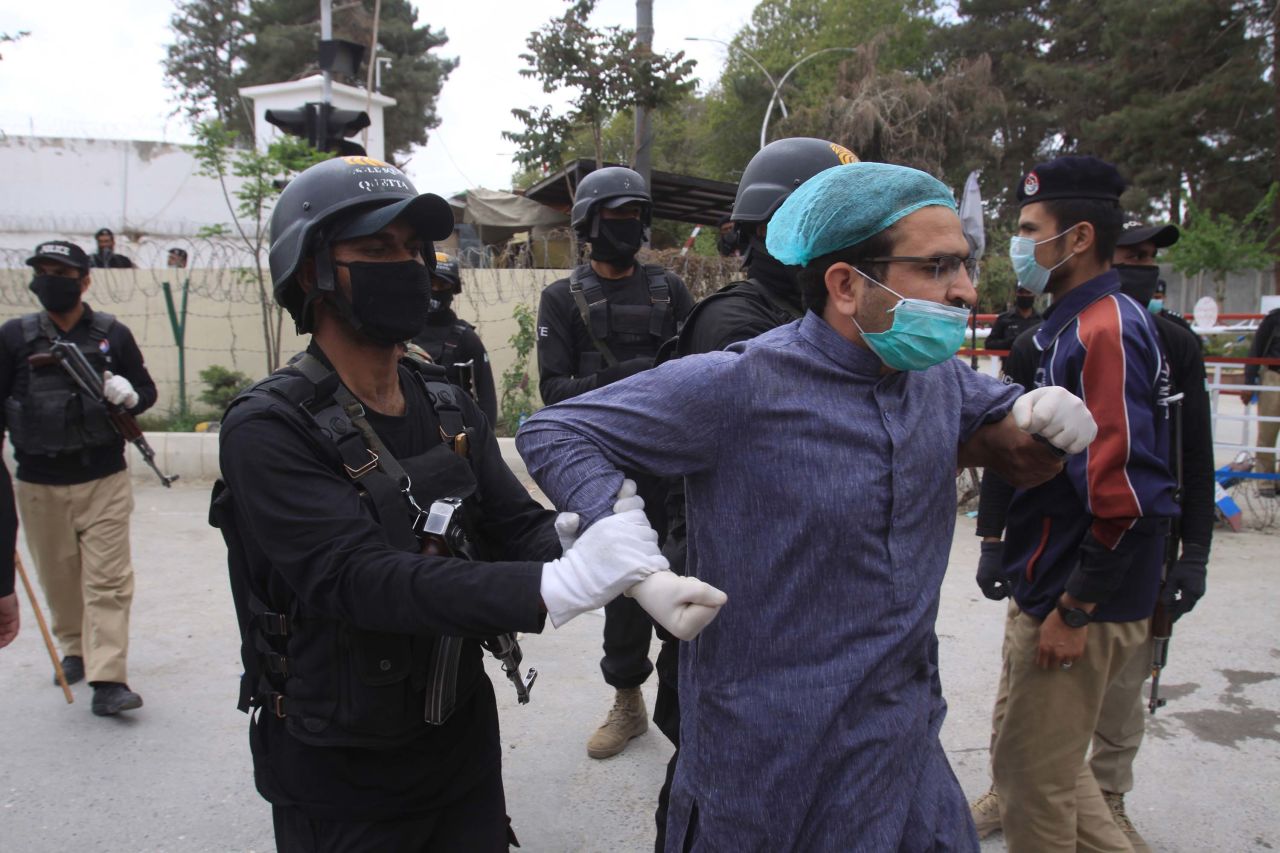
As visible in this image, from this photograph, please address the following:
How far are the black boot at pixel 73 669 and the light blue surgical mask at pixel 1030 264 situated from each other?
4.61 metres

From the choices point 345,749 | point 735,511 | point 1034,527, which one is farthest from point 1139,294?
point 345,749

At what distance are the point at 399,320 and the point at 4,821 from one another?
111 inches

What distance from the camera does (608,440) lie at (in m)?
1.68

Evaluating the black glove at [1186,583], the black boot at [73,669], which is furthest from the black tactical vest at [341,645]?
the black boot at [73,669]

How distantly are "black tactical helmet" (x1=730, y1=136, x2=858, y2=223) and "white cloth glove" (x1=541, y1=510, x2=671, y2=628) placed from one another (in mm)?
1628

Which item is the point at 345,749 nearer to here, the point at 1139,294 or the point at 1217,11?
the point at 1139,294

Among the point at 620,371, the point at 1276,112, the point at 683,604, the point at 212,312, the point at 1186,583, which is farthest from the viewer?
the point at 1276,112

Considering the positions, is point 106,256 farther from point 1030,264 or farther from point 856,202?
point 856,202

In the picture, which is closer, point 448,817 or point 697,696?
point 697,696

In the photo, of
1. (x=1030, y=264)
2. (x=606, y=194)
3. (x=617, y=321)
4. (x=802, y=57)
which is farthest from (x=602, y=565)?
(x=802, y=57)

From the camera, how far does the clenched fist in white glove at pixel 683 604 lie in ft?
4.76

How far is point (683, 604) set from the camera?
Result: 1.47 meters

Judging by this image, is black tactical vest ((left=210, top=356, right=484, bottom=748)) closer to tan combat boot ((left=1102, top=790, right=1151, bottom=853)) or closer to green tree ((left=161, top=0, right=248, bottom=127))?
tan combat boot ((left=1102, top=790, right=1151, bottom=853))

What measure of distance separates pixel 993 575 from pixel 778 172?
1462mm
